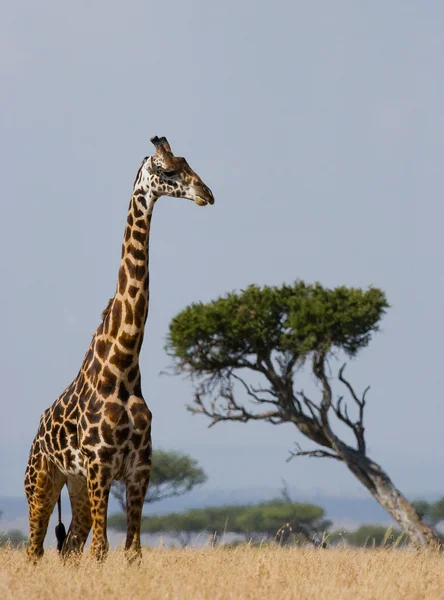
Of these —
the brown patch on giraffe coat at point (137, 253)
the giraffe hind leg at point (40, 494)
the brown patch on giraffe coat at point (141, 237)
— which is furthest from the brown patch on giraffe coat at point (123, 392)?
the giraffe hind leg at point (40, 494)

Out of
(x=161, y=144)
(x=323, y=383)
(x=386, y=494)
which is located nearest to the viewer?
(x=161, y=144)

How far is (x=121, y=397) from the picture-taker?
1130cm

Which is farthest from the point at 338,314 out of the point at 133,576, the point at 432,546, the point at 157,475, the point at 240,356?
the point at 133,576

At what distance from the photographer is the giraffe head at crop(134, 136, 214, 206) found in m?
11.1

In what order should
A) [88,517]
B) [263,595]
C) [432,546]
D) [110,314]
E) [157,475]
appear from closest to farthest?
[263,595] → [110,314] → [88,517] → [432,546] → [157,475]

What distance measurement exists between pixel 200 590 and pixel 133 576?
2.62ft

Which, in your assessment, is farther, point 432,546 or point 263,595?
point 432,546

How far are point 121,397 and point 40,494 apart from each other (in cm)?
255

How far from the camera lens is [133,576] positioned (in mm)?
9977

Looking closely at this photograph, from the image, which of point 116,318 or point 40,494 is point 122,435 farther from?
point 40,494

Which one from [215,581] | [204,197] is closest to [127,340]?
[204,197]

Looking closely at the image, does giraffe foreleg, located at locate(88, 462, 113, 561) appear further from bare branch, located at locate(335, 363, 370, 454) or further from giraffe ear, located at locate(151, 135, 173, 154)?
bare branch, located at locate(335, 363, 370, 454)

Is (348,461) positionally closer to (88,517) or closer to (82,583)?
(88,517)

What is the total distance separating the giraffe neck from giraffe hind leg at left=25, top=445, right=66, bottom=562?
1.90 meters
